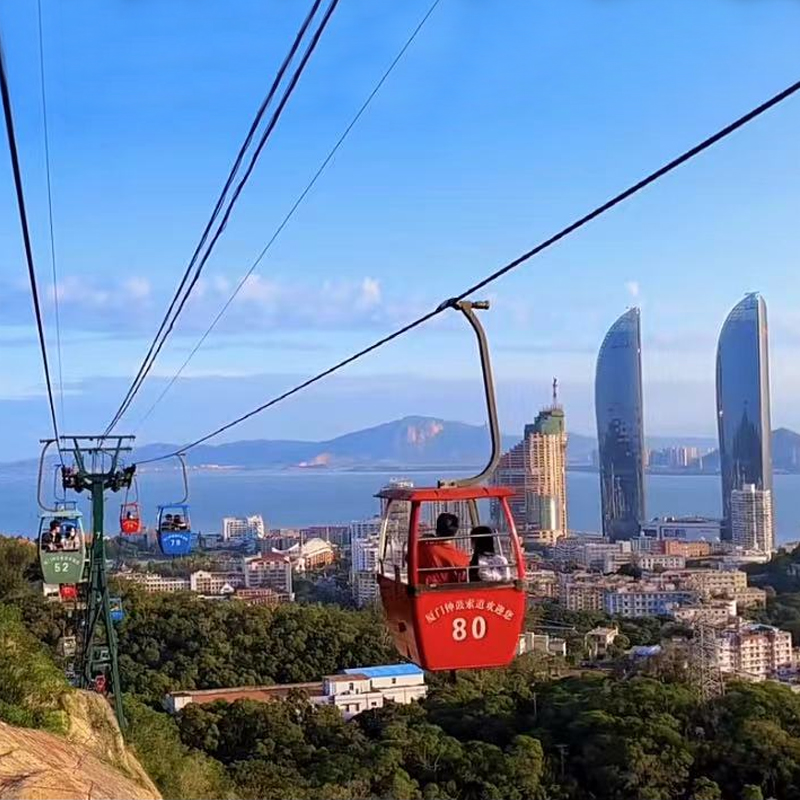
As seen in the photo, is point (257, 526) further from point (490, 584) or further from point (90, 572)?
point (490, 584)

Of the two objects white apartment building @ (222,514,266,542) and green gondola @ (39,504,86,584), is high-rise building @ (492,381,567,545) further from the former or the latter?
white apartment building @ (222,514,266,542)

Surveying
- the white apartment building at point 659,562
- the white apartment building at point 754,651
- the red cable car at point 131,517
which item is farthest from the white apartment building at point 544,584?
the red cable car at point 131,517

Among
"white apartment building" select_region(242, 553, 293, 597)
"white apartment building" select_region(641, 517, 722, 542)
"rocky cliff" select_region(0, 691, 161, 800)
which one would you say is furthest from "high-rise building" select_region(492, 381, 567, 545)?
"white apartment building" select_region(242, 553, 293, 597)

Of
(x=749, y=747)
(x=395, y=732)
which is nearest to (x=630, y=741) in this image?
(x=749, y=747)

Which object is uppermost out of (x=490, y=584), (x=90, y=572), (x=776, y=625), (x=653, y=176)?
(x=653, y=176)

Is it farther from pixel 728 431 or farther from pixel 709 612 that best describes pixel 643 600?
pixel 728 431

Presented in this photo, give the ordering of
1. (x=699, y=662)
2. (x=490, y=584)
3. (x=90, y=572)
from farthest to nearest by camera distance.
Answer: (x=699, y=662)
(x=90, y=572)
(x=490, y=584)

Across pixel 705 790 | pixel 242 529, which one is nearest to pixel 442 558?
pixel 705 790
